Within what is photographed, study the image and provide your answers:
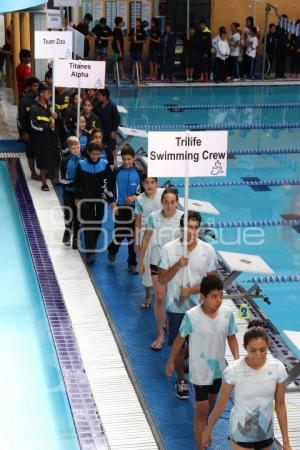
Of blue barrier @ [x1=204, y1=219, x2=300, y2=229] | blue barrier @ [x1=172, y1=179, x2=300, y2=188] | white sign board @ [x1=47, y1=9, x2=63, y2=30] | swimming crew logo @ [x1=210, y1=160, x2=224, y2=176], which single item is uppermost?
white sign board @ [x1=47, y1=9, x2=63, y2=30]

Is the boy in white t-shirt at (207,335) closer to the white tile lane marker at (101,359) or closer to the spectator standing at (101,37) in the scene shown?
the white tile lane marker at (101,359)

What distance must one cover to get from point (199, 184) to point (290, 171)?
62.9 inches

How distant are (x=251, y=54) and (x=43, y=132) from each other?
1041 cm

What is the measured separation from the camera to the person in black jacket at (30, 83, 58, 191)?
10836mm

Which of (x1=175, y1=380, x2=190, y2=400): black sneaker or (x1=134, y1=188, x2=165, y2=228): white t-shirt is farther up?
(x1=134, y1=188, x2=165, y2=228): white t-shirt

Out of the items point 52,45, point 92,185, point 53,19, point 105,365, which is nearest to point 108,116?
point 52,45

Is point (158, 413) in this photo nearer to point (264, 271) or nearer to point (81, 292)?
point (264, 271)

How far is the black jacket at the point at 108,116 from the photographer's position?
36.8ft

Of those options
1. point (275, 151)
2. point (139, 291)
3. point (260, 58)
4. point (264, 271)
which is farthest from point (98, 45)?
point (264, 271)

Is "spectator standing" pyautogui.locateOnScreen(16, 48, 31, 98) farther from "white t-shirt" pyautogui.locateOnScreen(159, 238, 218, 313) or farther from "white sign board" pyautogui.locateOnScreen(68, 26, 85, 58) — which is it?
"white t-shirt" pyautogui.locateOnScreen(159, 238, 218, 313)

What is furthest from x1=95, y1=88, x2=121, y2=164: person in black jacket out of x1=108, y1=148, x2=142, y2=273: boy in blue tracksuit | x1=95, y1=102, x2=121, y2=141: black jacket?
x1=108, y1=148, x2=142, y2=273: boy in blue tracksuit

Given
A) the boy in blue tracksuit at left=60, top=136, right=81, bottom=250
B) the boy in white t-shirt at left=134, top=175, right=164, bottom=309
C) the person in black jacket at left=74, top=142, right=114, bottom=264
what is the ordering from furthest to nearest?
1. the boy in blue tracksuit at left=60, top=136, right=81, bottom=250
2. the person in black jacket at left=74, top=142, right=114, bottom=264
3. the boy in white t-shirt at left=134, top=175, right=164, bottom=309

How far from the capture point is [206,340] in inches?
200

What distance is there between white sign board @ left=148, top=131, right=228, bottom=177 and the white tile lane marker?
57.9 inches
